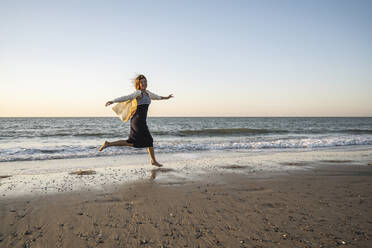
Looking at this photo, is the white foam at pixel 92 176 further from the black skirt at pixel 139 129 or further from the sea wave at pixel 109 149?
the sea wave at pixel 109 149

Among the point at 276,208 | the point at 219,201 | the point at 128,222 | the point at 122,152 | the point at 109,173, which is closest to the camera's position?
the point at 128,222

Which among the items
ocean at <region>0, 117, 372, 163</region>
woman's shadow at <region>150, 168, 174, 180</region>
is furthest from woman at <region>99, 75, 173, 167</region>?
ocean at <region>0, 117, 372, 163</region>

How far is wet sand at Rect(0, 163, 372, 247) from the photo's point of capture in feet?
7.93

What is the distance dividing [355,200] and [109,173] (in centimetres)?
487

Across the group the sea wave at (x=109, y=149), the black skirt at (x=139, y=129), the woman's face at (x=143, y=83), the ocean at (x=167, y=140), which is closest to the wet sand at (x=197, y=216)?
the black skirt at (x=139, y=129)

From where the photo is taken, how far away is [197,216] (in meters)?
3.02

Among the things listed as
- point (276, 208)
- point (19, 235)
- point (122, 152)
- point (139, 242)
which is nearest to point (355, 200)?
point (276, 208)

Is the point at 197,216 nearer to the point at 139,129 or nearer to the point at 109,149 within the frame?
the point at 139,129

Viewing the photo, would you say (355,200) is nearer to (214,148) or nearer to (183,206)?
(183,206)

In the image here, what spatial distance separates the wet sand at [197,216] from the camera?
2416 millimetres

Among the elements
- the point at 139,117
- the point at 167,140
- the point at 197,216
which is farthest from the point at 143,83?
the point at 167,140

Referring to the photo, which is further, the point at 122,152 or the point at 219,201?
the point at 122,152

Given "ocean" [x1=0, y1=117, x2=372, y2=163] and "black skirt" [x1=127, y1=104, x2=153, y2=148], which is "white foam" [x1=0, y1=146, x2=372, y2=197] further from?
"ocean" [x1=0, y1=117, x2=372, y2=163]

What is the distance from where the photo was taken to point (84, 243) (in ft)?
7.79
